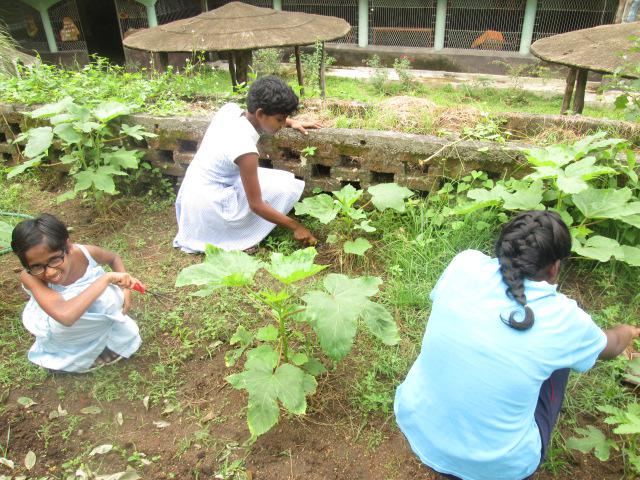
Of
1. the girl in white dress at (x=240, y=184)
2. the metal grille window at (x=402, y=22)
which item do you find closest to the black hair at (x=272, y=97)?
the girl in white dress at (x=240, y=184)

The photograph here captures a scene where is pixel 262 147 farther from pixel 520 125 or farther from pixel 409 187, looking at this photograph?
pixel 520 125

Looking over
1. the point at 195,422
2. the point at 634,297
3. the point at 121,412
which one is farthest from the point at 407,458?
the point at 634,297

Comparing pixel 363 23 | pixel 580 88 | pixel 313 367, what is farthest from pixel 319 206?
pixel 363 23

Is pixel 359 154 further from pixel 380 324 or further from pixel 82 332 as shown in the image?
pixel 82 332

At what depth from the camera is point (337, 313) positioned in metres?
1.90

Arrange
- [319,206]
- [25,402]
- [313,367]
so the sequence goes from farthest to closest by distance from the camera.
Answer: [319,206], [25,402], [313,367]

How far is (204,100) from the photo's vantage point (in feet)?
13.8

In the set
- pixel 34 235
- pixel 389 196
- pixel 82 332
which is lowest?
pixel 82 332

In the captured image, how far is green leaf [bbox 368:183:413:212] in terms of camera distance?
301 cm

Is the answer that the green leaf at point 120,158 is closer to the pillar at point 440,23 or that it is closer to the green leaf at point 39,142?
the green leaf at point 39,142

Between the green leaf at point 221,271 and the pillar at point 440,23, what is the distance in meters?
10.8

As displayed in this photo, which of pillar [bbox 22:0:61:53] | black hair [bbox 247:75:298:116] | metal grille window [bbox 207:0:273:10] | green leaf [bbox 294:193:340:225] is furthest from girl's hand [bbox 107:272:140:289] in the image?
pillar [bbox 22:0:61:53]

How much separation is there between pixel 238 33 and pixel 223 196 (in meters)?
3.52

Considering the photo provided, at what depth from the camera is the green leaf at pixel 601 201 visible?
104 inches
